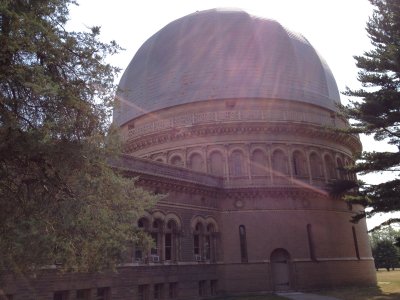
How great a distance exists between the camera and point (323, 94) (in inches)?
1337

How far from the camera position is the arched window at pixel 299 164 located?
97.6 feet

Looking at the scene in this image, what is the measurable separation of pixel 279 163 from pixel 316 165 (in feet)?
11.5

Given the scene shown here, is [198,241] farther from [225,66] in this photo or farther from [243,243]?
[225,66]

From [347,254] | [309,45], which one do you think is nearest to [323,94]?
[309,45]

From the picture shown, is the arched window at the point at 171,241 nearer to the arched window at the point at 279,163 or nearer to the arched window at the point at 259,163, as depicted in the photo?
the arched window at the point at 259,163

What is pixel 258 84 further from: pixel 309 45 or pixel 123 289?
pixel 123 289

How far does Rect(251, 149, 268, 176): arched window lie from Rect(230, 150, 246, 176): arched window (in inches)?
27.4

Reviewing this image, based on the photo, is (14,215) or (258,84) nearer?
(14,215)

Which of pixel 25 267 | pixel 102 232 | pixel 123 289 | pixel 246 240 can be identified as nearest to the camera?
pixel 25 267

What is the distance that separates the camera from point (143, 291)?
20.9m

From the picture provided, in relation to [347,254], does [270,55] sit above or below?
A: above

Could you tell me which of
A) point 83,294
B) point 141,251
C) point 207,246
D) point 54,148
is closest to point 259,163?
point 207,246

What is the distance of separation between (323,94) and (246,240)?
1462 centimetres

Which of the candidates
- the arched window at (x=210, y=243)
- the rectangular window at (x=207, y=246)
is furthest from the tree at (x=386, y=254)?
the rectangular window at (x=207, y=246)
